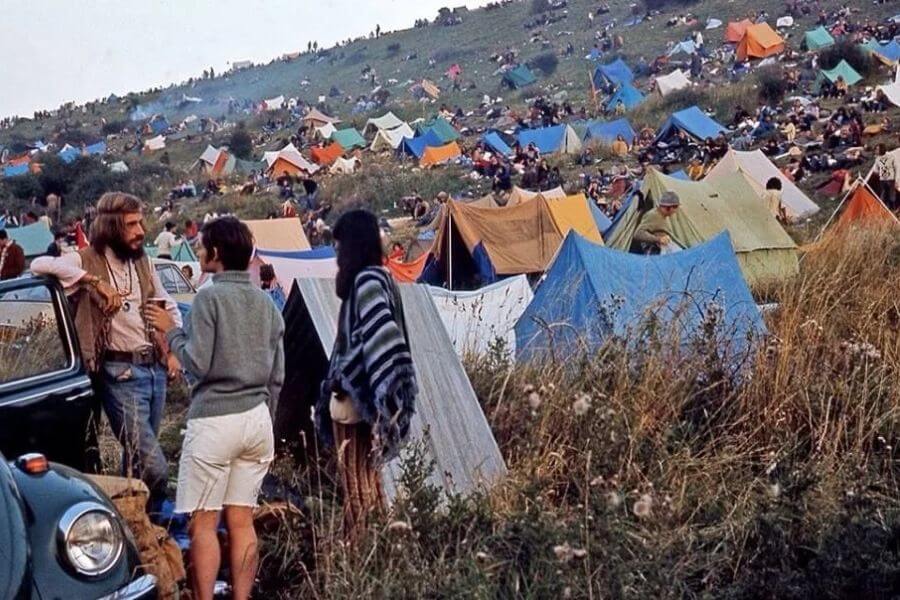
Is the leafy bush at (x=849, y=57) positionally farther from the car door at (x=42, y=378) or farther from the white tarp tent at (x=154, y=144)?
the car door at (x=42, y=378)

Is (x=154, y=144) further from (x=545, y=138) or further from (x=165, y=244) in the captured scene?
(x=165, y=244)

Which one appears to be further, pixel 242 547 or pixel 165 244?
pixel 165 244

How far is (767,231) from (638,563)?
1146 cm

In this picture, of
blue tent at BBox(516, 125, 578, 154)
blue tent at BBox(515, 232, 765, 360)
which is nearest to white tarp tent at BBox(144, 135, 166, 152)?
blue tent at BBox(516, 125, 578, 154)

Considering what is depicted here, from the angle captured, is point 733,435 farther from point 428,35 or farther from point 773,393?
point 428,35

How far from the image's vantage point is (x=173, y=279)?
1333 cm

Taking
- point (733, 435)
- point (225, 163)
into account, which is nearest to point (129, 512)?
point (733, 435)

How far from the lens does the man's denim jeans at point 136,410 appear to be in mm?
4570

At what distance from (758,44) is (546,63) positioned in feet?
50.3

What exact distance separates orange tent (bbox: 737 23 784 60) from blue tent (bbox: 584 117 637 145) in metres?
12.6

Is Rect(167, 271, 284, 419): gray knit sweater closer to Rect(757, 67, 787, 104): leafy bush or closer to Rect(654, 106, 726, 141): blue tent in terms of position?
Rect(654, 106, 726, 141): blue tent

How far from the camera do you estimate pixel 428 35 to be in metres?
79.9

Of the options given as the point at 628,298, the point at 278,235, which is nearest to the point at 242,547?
the point at 628,298

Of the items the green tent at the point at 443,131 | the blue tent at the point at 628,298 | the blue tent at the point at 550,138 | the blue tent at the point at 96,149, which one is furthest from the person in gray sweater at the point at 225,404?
the blue tent at the point at 96,149
